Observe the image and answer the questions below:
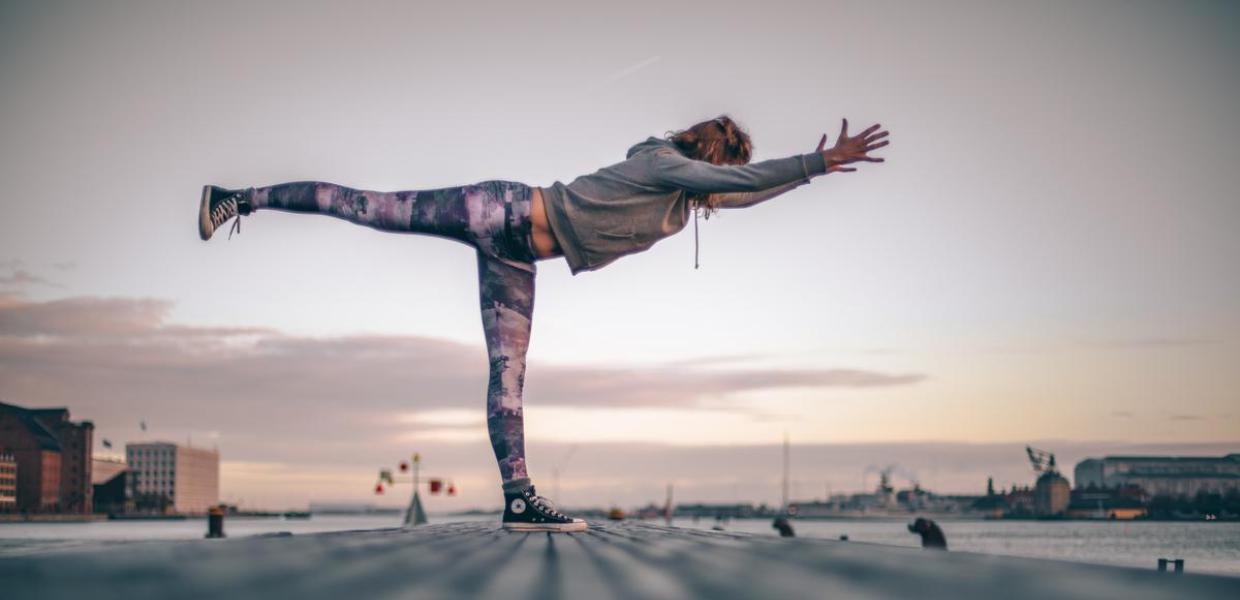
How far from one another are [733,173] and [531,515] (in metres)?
2.06

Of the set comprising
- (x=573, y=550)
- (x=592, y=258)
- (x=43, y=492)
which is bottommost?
(x=43, y=492)

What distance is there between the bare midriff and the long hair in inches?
34.0

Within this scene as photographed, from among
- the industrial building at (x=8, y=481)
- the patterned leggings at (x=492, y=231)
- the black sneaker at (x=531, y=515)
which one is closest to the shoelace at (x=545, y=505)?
the black sneaker at (x=531, y=515)

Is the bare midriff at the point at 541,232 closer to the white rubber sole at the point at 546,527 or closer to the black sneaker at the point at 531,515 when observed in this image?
the black sneaker at the point at 531,515

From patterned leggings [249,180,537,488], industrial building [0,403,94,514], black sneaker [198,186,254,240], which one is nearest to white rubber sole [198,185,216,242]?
black sneaker [198,186,254,240]

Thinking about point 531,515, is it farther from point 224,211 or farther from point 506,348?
point 224,211

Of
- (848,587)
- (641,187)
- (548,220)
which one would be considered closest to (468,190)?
(548,220)

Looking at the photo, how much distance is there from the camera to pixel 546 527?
215 inches

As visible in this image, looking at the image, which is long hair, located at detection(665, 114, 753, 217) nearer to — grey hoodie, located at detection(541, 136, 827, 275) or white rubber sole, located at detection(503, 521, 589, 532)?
grey hoodie, located at detection(541, 136, 827, 275)

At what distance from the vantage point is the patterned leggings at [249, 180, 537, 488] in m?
5.71

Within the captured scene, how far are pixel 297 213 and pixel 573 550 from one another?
2.95 metres

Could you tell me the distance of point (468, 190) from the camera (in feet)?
18.8

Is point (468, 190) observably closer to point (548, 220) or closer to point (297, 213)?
point (548, 220)

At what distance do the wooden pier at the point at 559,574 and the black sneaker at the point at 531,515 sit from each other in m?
1.81
